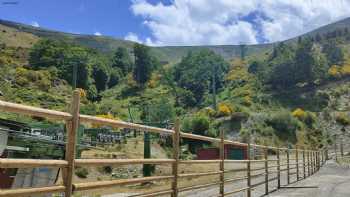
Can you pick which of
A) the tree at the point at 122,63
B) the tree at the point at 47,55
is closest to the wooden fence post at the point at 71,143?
the tree at the point at 47,55

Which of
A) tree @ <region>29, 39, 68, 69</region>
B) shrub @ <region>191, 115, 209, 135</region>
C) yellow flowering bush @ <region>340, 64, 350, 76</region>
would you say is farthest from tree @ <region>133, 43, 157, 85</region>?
shrub @ <region>191, 115, 209, 135</region>

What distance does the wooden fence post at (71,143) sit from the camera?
3830 mm

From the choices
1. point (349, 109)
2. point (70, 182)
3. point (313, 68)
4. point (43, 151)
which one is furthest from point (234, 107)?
point (70, 182)

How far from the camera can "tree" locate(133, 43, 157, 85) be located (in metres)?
110

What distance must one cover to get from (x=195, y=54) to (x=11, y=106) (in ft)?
363

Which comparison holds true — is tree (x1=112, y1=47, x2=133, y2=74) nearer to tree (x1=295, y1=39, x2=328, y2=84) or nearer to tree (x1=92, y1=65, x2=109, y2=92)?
tree (x1=92, y1=65, x2=109, y2=92)

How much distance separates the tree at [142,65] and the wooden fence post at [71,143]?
342 feet

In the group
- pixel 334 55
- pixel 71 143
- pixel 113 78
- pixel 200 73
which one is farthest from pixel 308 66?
pixel 71 143

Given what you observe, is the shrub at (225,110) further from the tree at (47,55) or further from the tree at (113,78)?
the tree at (113,78)

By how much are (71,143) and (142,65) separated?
350 ft

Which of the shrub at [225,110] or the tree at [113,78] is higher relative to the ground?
the tree at [113,78]

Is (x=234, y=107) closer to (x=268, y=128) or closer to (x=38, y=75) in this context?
(x=268, y=128)

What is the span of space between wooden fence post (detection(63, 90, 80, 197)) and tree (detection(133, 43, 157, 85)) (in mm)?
104371

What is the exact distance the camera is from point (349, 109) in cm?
7150
